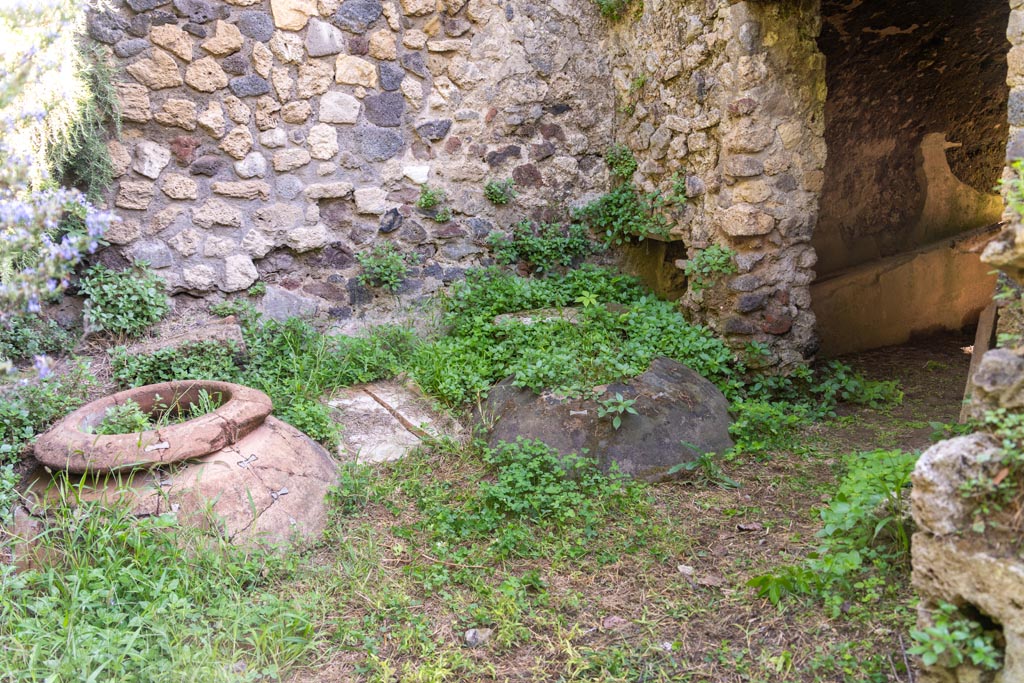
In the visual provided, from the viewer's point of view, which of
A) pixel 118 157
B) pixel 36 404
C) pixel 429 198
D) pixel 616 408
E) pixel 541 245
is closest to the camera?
pixel 36 404

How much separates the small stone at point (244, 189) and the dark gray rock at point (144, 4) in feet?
3.33

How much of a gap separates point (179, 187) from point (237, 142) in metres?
0.44

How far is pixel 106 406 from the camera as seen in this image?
348cm

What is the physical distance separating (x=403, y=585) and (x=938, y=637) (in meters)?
1.82

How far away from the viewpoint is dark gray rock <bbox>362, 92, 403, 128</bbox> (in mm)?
4926

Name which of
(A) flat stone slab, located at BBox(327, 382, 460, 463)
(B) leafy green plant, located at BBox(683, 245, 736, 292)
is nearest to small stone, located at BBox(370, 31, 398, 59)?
(A) flat stone slab, located at BBox(327, 382, 460, 463)

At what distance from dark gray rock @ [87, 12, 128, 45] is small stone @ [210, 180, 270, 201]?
0.94 m

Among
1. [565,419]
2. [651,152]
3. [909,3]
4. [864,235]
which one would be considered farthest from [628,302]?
[909,3]

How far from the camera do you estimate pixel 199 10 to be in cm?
446

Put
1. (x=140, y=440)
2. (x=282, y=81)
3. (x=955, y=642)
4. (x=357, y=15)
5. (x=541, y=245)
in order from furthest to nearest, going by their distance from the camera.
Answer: (x=541, y=245) → (x=357, y=15) → (x=282, y=81) → (x=140, y=440) → (x=955, y=642)

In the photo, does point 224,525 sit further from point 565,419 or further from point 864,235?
point 864,235

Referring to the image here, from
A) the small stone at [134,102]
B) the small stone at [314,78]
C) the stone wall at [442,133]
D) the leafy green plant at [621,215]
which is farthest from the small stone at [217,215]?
the leafy green plant at [621,215]

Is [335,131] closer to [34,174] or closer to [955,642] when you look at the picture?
[34,174]

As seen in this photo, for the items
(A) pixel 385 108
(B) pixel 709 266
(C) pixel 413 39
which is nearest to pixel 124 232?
(A) pixel 385 108
